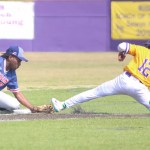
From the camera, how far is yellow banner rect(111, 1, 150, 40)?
3394 centimetres

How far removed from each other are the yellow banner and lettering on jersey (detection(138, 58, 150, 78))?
898 inches

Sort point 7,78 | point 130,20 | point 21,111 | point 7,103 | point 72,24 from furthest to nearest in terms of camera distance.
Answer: point 130,20
point 72,24
point 21,111
point 7,103
point 7,78

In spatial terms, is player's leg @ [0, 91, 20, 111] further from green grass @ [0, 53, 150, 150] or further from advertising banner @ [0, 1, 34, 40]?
advertising banner @ [0, 1, 34, 40]

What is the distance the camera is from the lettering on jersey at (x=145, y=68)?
36.4 feet

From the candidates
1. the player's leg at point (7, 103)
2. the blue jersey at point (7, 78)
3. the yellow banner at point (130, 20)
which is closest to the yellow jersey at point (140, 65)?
the blue jersey at point (7, 78)

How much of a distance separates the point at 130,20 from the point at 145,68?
23.3 meters

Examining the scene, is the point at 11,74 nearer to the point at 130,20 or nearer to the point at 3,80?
the point at 3,80

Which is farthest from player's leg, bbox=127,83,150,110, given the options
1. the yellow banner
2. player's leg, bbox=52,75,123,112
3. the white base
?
the yellow banner

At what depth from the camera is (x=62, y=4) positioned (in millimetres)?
33125

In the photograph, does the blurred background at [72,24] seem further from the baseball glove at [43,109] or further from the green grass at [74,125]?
the baseball glove at [43,109]

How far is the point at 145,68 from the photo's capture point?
36.4 ft

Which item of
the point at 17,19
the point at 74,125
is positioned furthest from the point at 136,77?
the point at 17,19

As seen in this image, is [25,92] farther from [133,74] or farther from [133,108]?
[133,74]

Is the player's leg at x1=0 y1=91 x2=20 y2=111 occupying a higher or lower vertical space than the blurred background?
higher
